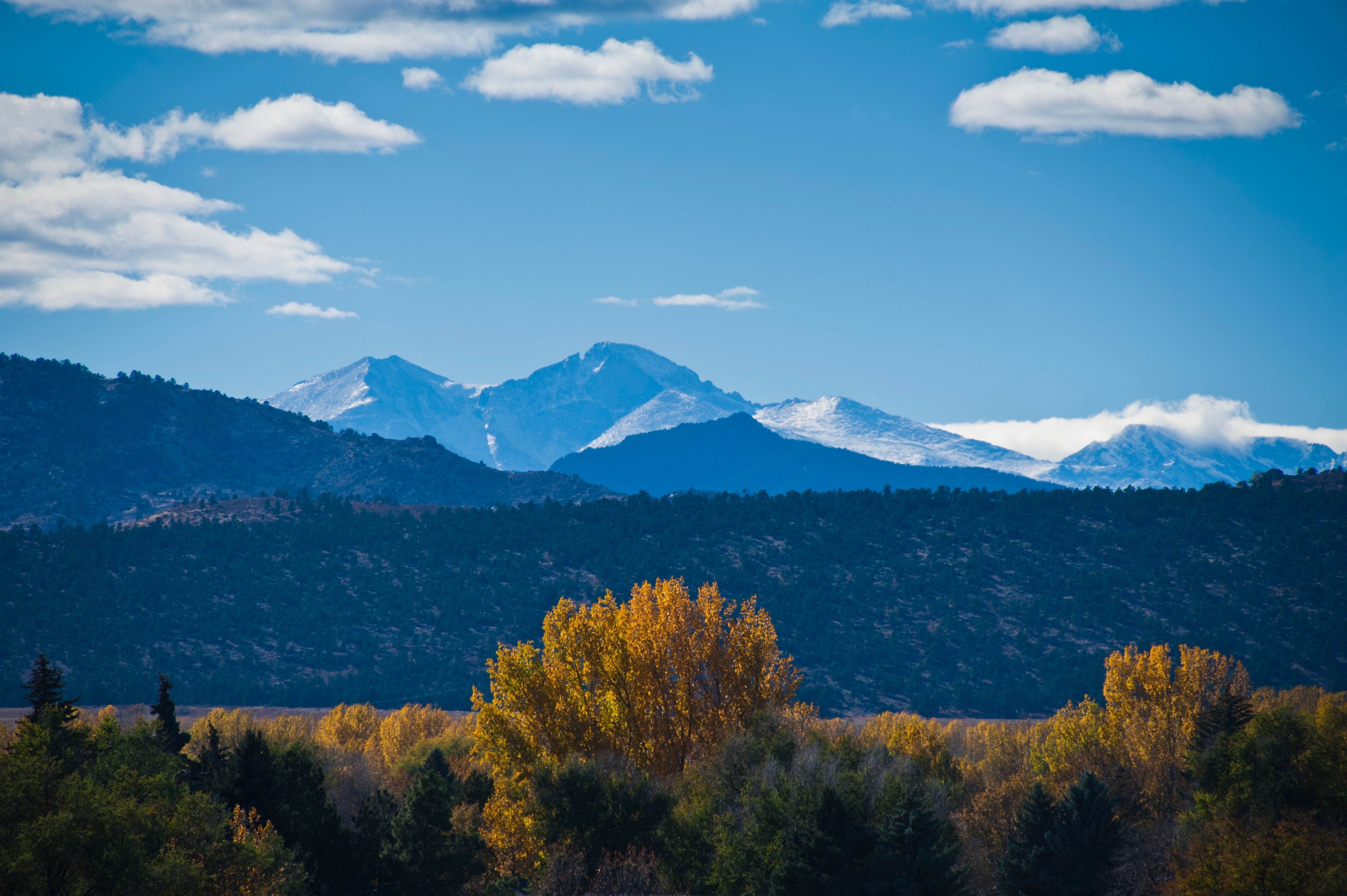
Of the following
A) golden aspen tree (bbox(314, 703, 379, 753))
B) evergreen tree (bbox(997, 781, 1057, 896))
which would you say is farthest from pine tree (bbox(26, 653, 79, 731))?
evergreen tree (bbox(997, 781, 1057, 896))

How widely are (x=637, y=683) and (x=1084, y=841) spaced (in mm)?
19385

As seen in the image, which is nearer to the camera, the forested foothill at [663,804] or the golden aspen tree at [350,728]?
the forested foothill at [663,804]

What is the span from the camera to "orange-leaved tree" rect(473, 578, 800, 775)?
1873 inches

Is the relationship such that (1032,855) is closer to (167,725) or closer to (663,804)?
(663,804)

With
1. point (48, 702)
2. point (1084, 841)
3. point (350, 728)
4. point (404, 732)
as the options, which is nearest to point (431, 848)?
point (48, 702)

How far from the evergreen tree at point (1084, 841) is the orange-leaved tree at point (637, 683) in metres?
12.3

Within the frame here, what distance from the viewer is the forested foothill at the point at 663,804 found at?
34.3 m

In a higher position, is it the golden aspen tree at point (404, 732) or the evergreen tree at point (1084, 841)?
→ the evergreen tree at point (1084, 841)

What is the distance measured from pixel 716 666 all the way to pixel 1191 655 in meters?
37.3

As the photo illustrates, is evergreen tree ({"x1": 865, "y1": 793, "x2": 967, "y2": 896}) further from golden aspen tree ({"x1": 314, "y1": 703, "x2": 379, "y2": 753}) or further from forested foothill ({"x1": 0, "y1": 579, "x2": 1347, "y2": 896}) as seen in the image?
golden aspen tree ({"x1": 314, "y1": 703, "x2": 379, "y2": 753})

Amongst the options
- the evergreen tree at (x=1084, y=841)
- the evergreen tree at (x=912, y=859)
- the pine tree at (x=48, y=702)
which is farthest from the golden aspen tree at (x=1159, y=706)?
the pine tree at (x=48, y=702)

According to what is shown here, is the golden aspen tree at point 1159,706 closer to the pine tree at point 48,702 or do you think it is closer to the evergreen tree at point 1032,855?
the evergreen tree at point 1032,855

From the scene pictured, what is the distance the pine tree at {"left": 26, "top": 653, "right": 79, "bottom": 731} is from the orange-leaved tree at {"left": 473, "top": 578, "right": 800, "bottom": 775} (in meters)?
16.6

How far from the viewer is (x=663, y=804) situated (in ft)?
141
